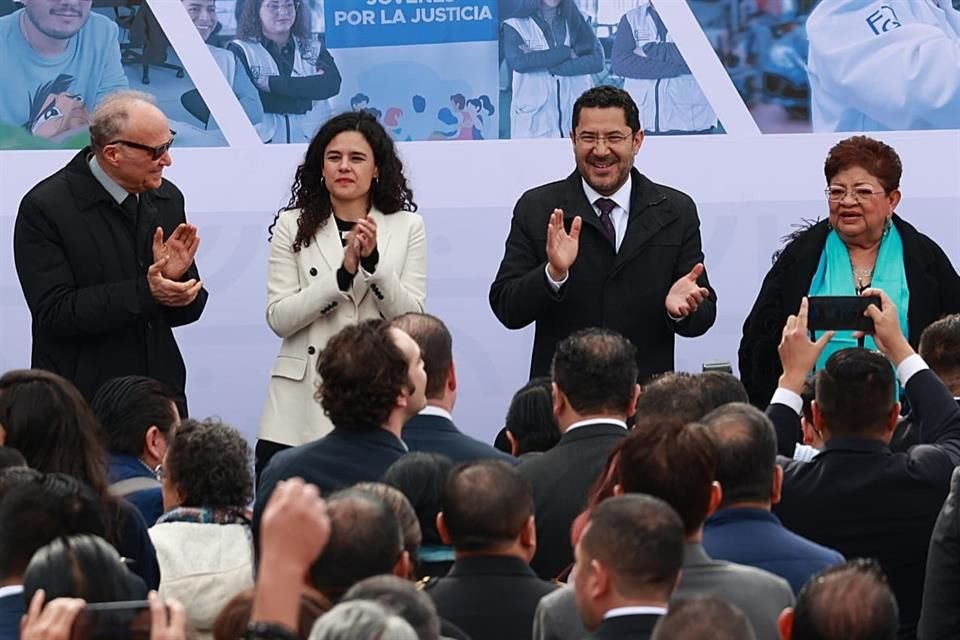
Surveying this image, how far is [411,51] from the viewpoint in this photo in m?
6.27

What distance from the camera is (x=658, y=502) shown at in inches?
119

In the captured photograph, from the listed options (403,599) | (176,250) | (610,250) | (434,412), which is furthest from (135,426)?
(403,599)

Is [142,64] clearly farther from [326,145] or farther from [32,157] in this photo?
[326,145]

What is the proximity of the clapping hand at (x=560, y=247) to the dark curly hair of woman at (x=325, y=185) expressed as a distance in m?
0.48

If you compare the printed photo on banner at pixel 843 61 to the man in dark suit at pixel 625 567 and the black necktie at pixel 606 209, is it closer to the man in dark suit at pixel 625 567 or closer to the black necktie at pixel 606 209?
the black necktie at pixel 606 209

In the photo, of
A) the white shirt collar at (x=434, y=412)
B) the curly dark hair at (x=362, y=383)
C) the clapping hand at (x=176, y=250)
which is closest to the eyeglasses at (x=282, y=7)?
the clapping hand at (x=176, y=250)

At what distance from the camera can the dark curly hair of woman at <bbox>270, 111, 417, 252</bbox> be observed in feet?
18.2

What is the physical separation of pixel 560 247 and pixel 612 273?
28cm

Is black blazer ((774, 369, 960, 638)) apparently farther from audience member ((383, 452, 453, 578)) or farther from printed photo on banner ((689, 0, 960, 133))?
printed photo on banner ((689, 0, 960, 133))

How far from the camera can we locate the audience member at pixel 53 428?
152 inches

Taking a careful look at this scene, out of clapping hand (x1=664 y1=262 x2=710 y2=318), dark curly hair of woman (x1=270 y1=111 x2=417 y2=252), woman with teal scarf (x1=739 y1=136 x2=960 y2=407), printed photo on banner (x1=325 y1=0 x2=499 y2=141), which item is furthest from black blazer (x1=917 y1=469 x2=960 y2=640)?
printed photo on banner (x1=325 y1=0 x2=499 y2=141)

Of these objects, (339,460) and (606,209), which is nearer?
(339,460)

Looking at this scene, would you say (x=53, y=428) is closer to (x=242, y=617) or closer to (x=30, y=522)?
(x=30, y=522)

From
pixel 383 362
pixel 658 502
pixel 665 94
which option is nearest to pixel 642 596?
pixel 658 502
